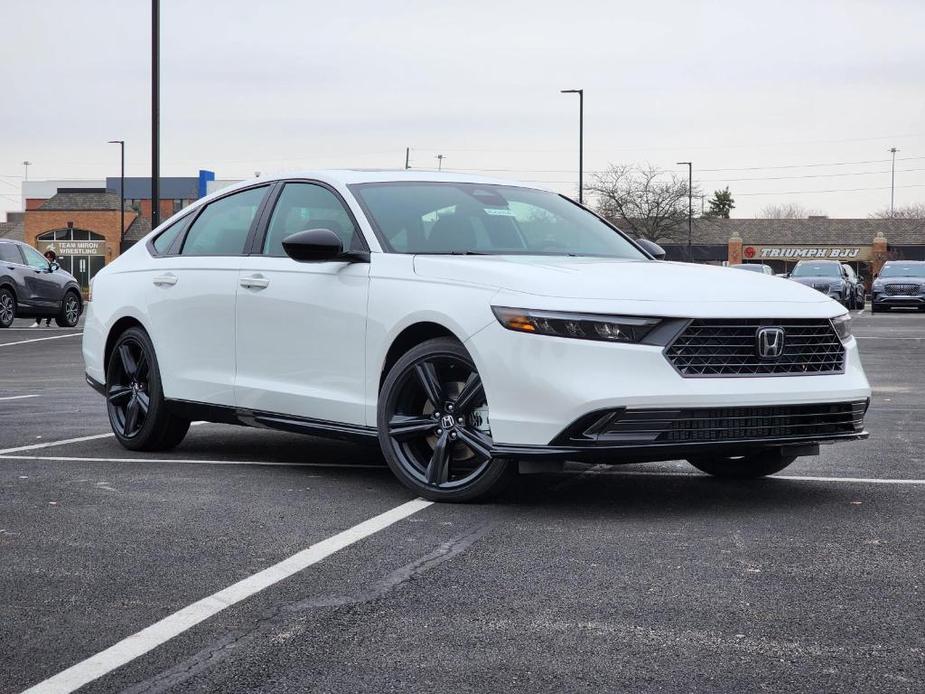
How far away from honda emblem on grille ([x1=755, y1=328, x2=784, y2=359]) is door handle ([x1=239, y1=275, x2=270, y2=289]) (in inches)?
107

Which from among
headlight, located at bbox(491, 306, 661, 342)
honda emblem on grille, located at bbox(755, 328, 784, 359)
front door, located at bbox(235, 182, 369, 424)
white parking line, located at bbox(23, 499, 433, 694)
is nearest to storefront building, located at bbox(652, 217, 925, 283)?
front door, located at bbox(235, 182, 369, 424)

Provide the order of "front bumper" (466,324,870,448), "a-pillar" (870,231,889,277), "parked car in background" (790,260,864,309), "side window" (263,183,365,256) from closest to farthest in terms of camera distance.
Result: "front bumper" (466,324,870,448), "side window" (263,183,365,256), "parked car in background" (790,260,864,309), "a-pillar" (870,231,889,277)

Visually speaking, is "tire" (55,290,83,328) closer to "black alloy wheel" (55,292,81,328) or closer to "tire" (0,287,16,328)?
"black alloy wheel" (55,292,81,328)

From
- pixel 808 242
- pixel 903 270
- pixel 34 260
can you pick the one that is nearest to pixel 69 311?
pixel 34 260

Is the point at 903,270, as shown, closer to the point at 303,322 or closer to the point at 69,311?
the point at 69,311

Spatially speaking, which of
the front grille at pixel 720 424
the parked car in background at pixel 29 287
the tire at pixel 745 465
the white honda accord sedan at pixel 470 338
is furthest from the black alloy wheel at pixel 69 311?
the front grille at pixel 720 424

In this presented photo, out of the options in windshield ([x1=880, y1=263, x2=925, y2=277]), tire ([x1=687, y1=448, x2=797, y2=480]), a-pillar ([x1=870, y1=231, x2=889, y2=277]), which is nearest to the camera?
tire ([x1=687, y1=448, x2=797, y2=480])

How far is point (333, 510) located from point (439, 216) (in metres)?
1.73

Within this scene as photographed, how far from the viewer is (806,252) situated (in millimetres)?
95438

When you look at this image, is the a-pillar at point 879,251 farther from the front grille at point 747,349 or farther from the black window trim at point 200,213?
the front grille at point 747,349

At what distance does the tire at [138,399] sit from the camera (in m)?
8.17

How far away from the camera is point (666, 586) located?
15.0 ft

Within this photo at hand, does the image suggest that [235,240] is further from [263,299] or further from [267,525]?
[267,525]

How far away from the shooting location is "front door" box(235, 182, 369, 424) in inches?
266
